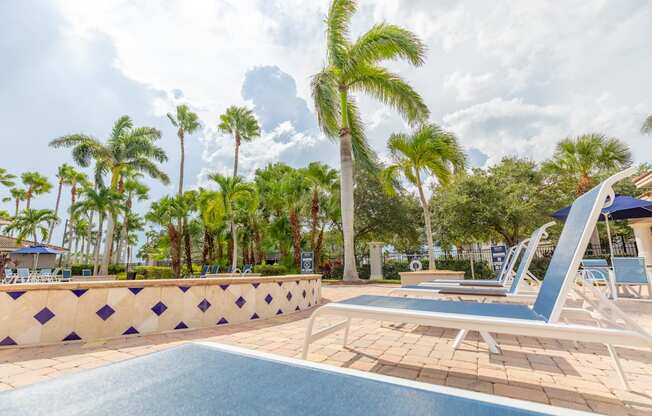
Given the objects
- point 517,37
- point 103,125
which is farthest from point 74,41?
point 103,125

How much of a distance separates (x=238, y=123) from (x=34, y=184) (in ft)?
93.4

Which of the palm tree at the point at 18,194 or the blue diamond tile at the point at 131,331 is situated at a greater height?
the palm tree at the point at 18,194

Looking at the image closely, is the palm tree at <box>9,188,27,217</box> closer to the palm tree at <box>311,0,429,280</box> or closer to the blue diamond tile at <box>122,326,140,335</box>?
the palm tree at <box>311,0,429,280</box>

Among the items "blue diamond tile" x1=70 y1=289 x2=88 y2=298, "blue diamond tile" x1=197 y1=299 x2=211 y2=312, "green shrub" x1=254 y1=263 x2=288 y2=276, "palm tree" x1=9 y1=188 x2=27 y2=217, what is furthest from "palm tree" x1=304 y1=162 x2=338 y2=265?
"palm tree" x1=9 y1=188 x2=27 y2=217

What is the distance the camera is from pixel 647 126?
45.8 feet

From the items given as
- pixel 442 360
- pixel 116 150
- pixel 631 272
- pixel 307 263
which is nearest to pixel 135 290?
pixel 442 360

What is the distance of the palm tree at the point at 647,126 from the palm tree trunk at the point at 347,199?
49.6ft

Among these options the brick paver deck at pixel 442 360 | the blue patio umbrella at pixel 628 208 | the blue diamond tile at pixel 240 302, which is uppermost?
the blue patio umbrella at pixel 628 208

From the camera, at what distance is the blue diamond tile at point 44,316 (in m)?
3.29

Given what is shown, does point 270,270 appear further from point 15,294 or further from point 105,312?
point 15,294

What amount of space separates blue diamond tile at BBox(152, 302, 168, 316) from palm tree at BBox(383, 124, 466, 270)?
10.2 meters

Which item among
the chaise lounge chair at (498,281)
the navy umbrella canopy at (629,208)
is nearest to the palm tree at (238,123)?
the chaise lounge chair at (498,281)

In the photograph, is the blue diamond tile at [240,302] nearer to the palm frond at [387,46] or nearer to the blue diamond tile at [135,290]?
the blue diamond tile at [135,290]

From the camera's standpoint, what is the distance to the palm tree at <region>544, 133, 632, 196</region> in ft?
50.0
